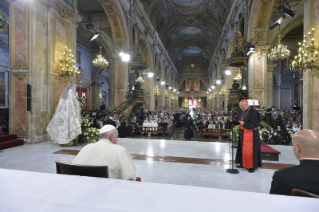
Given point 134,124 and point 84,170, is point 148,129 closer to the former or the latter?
point 134,124

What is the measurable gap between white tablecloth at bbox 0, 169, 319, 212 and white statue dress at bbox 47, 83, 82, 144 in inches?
209

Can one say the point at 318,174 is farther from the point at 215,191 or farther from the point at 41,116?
the point at 41,116

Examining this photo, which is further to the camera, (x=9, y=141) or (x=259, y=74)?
(x=259, y=74)

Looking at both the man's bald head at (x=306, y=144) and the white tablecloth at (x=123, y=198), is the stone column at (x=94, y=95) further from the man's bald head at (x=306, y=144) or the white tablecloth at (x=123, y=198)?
the man's bald head at (x=306, y=144)

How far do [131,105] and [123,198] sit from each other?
43.4 ft

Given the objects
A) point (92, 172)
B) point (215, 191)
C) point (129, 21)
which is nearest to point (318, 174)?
point (215, 191)

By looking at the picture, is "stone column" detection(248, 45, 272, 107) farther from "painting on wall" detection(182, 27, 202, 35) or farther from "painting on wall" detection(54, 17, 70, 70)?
"painting on wall" detection(182, 27, 202, 35)

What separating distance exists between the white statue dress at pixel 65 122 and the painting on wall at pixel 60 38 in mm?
2090

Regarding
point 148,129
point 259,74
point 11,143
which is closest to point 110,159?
point 11,143

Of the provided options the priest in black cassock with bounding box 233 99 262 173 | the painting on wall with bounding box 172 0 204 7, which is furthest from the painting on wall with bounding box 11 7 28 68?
the painting on wall with bounding box 172 0 204 7

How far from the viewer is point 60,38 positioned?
8016 millimetres

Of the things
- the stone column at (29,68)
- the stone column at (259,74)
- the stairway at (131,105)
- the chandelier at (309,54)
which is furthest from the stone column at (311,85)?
the stairway at (131,105)

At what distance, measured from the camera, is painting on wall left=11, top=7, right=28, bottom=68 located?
273 inches

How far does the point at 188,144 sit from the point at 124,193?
219 inches
